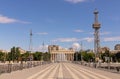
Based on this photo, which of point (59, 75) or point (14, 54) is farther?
point (14, 54)

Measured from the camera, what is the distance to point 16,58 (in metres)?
178

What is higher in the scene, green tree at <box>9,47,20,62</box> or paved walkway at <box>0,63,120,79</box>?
green tree at <box>9,47,20,62</box>

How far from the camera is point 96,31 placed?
180000 millimetres

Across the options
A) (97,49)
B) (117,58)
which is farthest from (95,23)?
(117,58)

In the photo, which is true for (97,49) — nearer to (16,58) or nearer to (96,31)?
(96,31)

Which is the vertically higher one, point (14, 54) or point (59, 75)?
point (14, 54)

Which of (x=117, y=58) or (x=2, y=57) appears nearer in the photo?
(x=2, y=57)

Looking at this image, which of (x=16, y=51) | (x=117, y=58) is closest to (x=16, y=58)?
(x=16, y=51)

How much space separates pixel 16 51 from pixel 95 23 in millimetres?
48112

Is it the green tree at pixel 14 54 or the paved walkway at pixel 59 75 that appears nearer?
the paved walkway at pixel 59 75

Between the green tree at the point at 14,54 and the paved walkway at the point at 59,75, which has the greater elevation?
the green tree at the point at 14,54

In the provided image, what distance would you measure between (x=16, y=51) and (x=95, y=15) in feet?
164

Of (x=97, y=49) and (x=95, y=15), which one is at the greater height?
(x=95, y=15)

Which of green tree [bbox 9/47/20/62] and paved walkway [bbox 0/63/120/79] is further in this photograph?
green tree [bbox 9/47/20/62]
